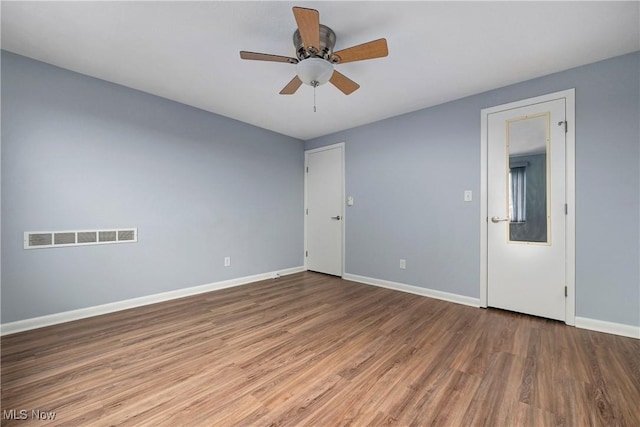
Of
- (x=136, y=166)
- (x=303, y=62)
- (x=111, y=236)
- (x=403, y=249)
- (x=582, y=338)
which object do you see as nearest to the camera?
(x=303, y=62)

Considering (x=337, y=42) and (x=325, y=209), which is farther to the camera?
(x=325, y=209)

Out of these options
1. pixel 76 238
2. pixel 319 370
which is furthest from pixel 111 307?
pixel 319 370

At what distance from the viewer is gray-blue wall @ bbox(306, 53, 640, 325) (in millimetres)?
2193

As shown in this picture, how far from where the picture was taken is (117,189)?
2732 millimetres

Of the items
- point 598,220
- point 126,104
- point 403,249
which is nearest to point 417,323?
point 403,249

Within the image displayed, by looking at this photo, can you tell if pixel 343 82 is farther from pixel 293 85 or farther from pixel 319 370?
pixel 319 370

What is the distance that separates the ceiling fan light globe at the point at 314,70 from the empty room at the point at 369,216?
0.07 ft

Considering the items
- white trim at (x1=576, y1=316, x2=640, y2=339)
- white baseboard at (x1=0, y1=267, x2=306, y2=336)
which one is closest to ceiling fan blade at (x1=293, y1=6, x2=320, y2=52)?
white baseboard at (x1=0, y1=267, x2=306, y2=336)

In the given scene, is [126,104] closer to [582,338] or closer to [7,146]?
[7,146]

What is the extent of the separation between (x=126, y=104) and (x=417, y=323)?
3.80 m

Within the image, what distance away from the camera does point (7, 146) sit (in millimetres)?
2172

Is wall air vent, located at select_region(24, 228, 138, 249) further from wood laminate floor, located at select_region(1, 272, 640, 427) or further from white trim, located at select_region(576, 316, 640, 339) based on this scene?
white trim, located at select_region(576, 316, 640, 339)

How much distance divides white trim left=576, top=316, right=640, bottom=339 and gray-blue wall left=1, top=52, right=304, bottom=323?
3718mm

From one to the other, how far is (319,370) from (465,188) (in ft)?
8.32
